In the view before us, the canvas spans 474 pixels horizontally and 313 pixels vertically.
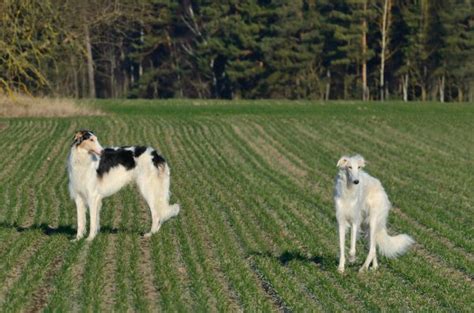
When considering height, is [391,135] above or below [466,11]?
below

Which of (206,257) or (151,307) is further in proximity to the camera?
(206,257)

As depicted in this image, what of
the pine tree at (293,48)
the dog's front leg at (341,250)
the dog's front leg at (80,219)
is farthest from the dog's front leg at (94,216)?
the pine tree at (293,48)

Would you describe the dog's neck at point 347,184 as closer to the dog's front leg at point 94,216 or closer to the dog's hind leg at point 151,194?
the dog's hind leg at point 151,194

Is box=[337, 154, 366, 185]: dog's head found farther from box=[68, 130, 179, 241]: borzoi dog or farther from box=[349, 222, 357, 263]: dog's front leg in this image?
box=[68, 130, 179, 241]: borzoi dog

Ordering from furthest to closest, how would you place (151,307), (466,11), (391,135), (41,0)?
(466,11)
(391,135)
(41,0)
(151,307)

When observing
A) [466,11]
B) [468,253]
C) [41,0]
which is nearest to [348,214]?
[468,253]

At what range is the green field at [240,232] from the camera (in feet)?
34.9

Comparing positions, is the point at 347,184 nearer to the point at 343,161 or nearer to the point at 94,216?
the point at 343,161

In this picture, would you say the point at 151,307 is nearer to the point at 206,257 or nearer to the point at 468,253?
the point at 206,257

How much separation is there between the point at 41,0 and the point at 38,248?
1875cm

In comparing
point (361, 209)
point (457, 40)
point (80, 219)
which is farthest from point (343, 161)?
point (457, 40)

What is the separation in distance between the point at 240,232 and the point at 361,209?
3.50m

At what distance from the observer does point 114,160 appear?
1492 centimetres

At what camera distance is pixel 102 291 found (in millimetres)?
10719
